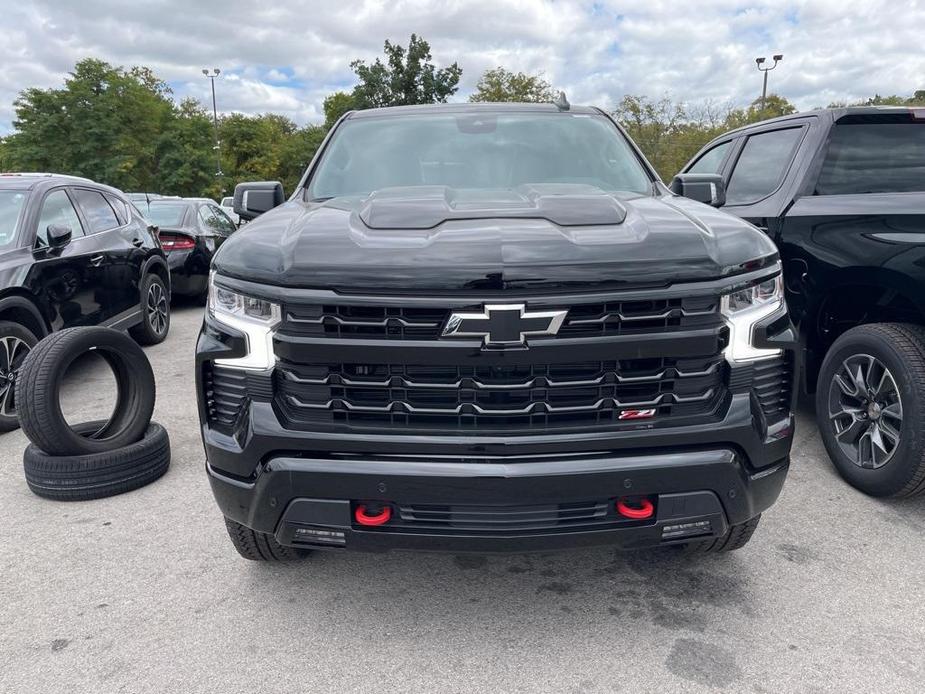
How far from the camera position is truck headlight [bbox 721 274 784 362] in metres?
2.26

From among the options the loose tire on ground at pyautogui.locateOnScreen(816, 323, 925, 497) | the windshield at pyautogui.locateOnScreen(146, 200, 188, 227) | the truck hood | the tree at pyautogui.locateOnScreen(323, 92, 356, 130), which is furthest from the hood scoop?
the tree at pyautogui.locateOnScreen(323, 92, 356, 130)

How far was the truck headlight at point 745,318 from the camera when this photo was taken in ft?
7.43

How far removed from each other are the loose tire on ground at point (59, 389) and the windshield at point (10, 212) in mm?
1871

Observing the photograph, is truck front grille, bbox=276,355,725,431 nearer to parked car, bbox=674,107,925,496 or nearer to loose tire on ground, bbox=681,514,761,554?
loose tire on ground, bbox=681,514,761,554

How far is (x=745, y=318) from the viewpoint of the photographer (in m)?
2.28

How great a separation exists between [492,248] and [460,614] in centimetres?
143

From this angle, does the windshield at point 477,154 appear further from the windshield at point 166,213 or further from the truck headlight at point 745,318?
the windshield at point 166,213

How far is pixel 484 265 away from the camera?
2137 millimetres

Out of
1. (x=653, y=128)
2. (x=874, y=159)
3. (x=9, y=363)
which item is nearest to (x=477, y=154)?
(x=874, y=159)

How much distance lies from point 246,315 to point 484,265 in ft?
2.66

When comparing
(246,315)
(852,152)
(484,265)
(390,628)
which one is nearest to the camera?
(484,265)

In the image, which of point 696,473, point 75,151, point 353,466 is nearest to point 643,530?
point 696,473

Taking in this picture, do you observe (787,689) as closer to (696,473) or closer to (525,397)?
(696,473)

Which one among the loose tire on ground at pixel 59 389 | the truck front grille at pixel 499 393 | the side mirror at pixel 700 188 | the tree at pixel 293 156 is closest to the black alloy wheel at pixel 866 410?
the side mirror at pixel 700 188
